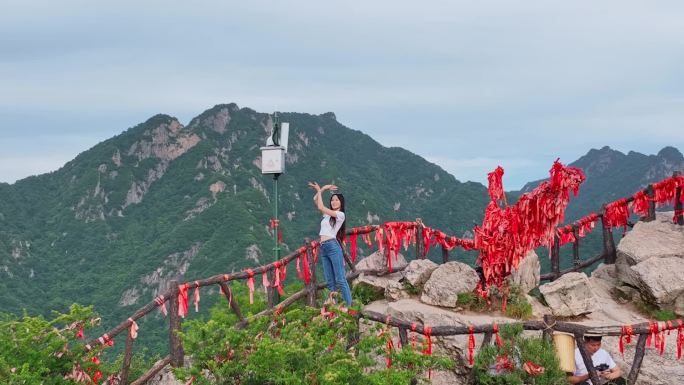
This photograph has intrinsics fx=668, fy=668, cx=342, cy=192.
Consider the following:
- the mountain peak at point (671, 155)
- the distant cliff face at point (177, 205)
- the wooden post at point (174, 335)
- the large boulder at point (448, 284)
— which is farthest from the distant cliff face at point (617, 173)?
the wooden post at point (174, 335)

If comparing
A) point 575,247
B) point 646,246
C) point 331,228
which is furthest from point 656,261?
point 331,228

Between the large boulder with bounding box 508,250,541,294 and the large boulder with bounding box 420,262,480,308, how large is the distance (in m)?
0.58

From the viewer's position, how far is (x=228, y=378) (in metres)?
5.76

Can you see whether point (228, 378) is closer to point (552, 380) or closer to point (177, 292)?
point (177, 292)

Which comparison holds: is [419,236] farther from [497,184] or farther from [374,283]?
[497,184]

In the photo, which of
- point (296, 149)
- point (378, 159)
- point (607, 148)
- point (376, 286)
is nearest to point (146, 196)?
point (296, 149)

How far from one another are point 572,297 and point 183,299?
16.4ft

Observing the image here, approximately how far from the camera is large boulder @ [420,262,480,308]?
28.8 feet

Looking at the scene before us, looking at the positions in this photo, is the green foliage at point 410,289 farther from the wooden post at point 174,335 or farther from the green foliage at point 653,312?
the wooden post at point 174,335

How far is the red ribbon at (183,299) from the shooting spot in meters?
7.49

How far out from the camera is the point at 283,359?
559 cm

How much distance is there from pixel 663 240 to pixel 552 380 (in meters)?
4.74

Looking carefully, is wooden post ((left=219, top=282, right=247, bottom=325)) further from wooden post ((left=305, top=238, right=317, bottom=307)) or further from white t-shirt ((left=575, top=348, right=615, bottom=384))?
white t-shirt ((left=575, top=348, right=615, bottom=384))

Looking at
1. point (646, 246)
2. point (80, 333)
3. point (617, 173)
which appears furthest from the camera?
point (617, 173)
